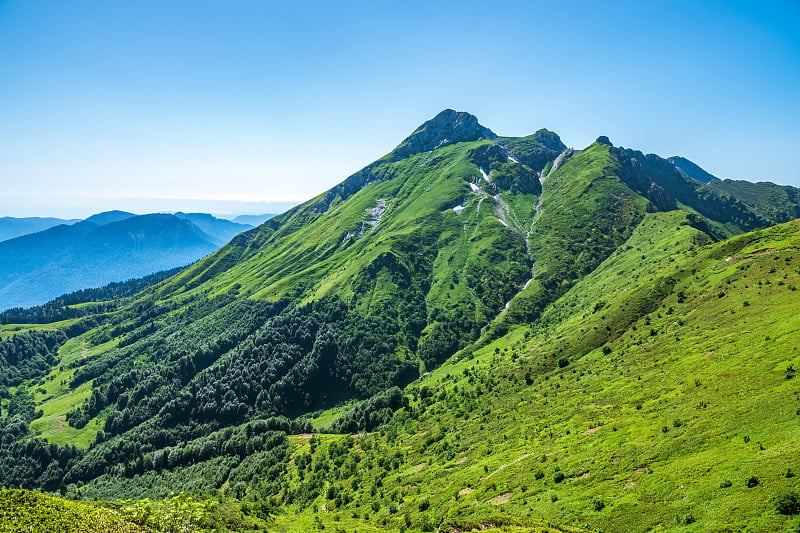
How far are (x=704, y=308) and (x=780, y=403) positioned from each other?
6484 centimetres

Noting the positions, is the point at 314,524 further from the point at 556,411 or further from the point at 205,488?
the point at 205,488

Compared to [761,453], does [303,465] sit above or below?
below

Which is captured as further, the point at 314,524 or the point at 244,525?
the point at 314,524

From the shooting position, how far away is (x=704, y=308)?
10338 cm

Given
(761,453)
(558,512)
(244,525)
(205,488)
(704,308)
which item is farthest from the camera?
(205,488)

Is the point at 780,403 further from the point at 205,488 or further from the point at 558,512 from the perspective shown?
the point at 205,488

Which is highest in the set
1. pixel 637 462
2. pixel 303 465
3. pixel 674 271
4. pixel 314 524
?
pixel 674 271

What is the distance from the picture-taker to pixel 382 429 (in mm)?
135750

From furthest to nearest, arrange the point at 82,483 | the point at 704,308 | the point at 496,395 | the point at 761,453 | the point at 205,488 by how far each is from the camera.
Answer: the point at 82,483 → the point at 205,488 → the point at 496,395 → the point at 704,308 → the point at 761,453

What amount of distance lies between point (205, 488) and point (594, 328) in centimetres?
14295

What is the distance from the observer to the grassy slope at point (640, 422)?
4188 cm

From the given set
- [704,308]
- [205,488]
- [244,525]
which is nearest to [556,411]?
[704,308]

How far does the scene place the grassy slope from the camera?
41.9 metres

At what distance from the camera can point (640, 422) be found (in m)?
61.8
